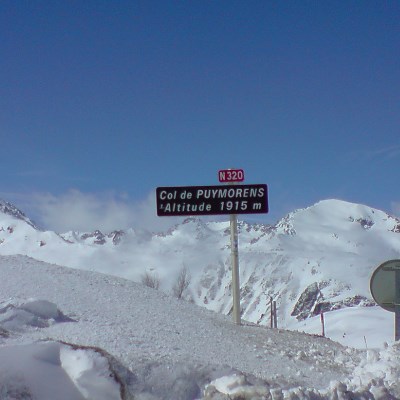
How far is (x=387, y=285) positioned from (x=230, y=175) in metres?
4.12

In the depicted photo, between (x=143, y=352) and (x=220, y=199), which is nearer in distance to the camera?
(x=143, y=352)

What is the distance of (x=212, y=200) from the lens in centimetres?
1277

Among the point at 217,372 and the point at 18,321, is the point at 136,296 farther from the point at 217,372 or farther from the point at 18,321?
the point at 217,372

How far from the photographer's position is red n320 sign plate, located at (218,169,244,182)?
42.5ft

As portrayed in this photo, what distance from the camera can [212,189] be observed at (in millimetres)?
12781

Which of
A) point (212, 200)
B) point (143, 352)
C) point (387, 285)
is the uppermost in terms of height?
point (212, 200)

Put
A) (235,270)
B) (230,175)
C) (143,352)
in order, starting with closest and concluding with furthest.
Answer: (143,352) < (230,175) < (235,270)

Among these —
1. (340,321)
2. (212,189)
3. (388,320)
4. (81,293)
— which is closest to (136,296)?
(81,293)

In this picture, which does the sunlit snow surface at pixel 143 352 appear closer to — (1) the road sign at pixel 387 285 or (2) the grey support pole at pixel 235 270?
(2) the grey support pole at pixel 235 270

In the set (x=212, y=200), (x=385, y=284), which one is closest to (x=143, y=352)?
(x=385, y=284)

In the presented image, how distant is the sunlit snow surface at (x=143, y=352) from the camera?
20.5 ft

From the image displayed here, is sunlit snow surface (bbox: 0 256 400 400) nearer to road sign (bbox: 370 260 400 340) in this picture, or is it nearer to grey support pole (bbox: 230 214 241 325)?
grey support pole (bbox: 230 214 241 325)

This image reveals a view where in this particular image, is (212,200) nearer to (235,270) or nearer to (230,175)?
(230,175)

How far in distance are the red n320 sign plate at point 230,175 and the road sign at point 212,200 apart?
6.3 inches
